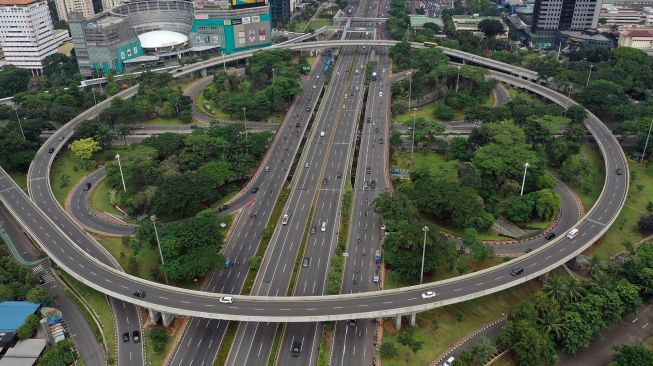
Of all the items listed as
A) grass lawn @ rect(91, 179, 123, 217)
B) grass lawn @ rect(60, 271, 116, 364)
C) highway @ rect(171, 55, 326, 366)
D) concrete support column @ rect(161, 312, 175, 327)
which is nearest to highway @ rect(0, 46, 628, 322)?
concrete support column @ rect(161, 312, 175, 327)

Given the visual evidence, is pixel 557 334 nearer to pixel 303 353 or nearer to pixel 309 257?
pixel 303 353

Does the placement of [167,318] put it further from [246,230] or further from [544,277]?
[544,277]

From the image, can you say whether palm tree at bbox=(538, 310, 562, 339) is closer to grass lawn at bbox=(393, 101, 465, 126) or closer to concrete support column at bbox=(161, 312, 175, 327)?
concrete support column at bbox=(161, 312, 175, 327)

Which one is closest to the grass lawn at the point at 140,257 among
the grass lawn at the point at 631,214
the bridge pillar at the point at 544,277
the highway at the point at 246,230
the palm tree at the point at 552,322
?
the highway at the point at 246,230

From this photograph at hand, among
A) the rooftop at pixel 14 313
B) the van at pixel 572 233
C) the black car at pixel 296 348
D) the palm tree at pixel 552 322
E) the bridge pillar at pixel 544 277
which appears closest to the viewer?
the palm tree at pixel 552 322

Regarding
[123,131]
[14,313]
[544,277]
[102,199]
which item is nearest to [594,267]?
[544,277]

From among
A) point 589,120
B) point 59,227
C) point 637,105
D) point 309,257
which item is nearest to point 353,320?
point 309,257

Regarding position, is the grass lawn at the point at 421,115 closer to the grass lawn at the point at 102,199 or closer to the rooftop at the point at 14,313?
the grass lawn at the point at 102,199
